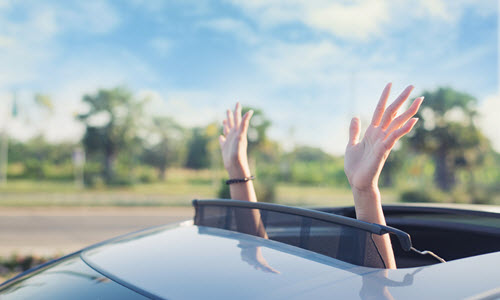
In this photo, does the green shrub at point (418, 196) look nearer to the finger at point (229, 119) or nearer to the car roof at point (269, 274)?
the finger at point (229, 119)

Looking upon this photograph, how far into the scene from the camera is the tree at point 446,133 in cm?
3075

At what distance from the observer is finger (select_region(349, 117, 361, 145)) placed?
150cm

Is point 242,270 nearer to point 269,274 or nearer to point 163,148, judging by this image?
point 269,274

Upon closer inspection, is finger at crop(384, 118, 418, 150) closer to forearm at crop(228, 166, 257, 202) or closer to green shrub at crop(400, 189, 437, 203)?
forearm at crop(228, 166, 257, 202)

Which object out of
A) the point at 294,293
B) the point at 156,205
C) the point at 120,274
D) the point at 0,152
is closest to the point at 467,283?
the point at 294,293

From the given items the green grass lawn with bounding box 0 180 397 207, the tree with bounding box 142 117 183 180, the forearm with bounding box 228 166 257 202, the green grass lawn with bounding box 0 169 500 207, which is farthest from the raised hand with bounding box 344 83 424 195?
the tree with bounding box 142 117 183 180

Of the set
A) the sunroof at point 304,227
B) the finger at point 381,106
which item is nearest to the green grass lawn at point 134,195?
the sunroof at point 304,227

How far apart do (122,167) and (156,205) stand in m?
27.5

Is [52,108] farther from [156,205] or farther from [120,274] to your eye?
[120,274]

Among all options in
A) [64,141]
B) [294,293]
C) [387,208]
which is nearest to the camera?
[294,293]

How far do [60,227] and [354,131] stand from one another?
47.6 feet

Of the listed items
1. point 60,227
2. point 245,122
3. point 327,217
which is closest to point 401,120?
point 327,217

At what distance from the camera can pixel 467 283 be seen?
0.99m

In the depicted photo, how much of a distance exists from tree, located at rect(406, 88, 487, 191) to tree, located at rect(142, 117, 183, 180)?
3350 cm
